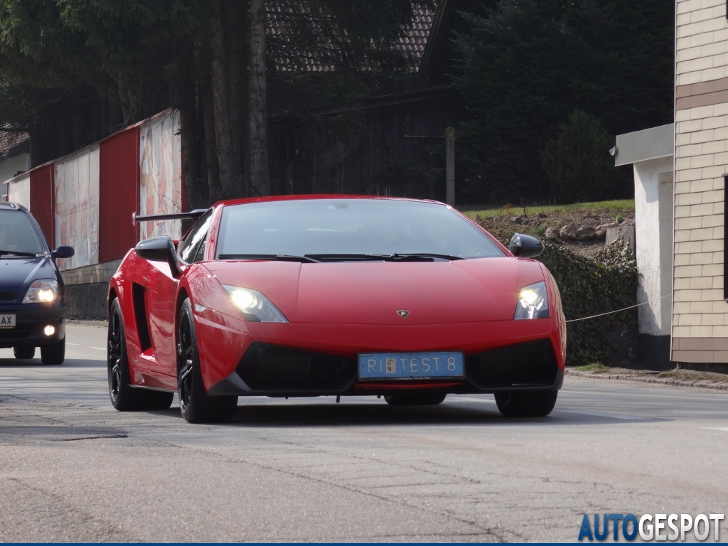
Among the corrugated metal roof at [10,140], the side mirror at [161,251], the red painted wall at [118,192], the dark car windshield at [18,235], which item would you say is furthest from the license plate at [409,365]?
the corrugated metal roof at [10,140]

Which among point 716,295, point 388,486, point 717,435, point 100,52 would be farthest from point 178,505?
point 100,52

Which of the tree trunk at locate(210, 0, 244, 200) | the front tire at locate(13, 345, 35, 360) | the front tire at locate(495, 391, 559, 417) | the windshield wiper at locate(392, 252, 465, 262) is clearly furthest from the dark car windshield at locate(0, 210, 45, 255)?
the tree trunk at locate(210, 0, 244, 200)

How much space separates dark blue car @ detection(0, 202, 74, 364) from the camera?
56.7 ft

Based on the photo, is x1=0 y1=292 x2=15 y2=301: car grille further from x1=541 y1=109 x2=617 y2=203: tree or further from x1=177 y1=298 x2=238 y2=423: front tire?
x1=541 y1=109 x2=617 y2=203: tree

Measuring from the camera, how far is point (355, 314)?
8125 millimetres

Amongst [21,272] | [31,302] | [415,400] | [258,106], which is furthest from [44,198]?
[415,400]

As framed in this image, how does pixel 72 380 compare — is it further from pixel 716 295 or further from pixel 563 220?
pixel 563 220

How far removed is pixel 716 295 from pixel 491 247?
10.7 metres

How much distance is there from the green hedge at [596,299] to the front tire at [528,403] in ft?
Answer: 34.2

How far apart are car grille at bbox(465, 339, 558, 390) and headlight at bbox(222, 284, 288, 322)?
1.03 metres

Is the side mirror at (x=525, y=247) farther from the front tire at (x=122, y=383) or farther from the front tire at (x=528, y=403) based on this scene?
the front tire at (x=122, y=383)

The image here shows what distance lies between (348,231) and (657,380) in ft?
25.4

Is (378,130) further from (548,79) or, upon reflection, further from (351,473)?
(351,473)

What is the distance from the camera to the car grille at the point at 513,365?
8.24 meters
